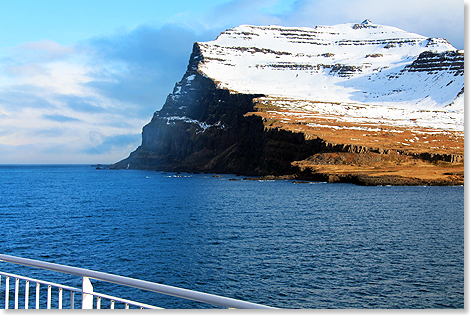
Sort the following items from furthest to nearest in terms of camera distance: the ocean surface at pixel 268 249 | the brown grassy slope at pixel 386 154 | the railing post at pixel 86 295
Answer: the brown grassy slope at pixel 386 154 < the ocean surface at pixel 268 249 < the railing post at pixel 86 295

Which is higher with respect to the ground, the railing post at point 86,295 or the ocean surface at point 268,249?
the railing post at point 86,295

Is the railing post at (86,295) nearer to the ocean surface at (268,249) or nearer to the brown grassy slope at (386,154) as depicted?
the ocean surface at (268,249)

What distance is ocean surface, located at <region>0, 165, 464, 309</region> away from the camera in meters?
25.3

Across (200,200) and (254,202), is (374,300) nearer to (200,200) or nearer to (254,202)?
(254,202)

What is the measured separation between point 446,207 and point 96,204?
59.8m

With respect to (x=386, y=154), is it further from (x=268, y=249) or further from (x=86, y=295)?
(x=86, y=295)

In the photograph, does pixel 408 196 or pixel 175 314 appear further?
pixel 408 196

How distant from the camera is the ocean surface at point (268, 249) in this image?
83.1 ft

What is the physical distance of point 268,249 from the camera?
36094 millimetres

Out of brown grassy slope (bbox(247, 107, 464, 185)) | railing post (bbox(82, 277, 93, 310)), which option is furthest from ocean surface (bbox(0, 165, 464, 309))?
brown grassy slope (bbox(247, 107, 464, 185))

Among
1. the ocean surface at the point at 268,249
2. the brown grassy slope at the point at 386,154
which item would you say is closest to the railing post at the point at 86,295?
the ocean surface at the point at 268,249

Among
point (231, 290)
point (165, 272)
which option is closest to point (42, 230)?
point (165, 272)

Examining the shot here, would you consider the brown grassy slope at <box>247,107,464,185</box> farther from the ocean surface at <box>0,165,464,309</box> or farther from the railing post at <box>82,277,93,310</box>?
the railing post at <box>82,277,93,310</box>

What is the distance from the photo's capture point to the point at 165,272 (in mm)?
29641
